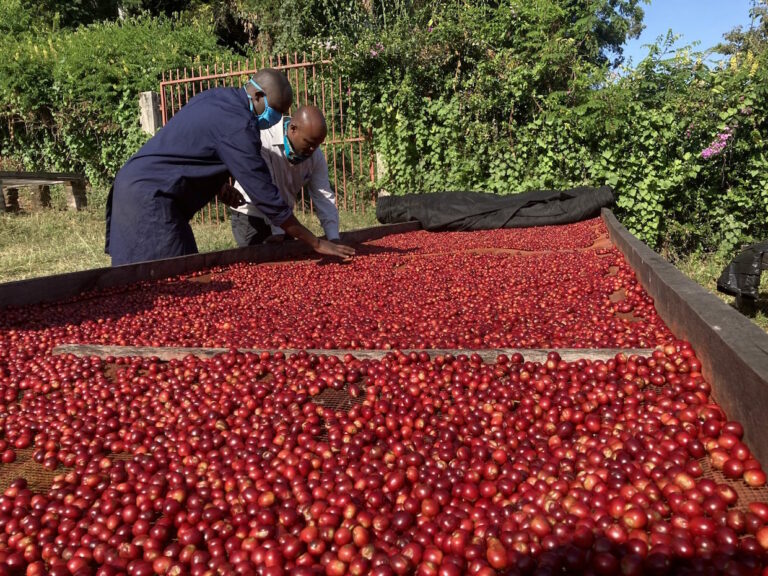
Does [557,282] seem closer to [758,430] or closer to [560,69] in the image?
[758,430]

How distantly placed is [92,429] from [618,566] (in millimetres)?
1996

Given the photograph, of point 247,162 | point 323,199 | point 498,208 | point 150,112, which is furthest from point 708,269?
point 150,112

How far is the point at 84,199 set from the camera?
1255cm

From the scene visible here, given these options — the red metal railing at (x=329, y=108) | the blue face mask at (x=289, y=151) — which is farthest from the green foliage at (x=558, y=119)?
the blue face mask at (x=289, y=151)

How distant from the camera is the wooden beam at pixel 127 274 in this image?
3.93 metres

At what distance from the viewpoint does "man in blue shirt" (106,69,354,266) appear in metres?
4.40

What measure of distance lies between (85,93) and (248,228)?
30.8 feet

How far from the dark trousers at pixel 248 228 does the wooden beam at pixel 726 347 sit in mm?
4516

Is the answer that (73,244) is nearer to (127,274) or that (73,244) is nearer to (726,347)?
(127,274)

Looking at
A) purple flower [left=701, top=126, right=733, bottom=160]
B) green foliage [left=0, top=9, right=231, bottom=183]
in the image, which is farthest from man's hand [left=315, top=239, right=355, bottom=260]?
green foliage [left=0, top=9, right=231, bottom=183]

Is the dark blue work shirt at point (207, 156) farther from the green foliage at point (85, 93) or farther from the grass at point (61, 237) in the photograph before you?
the green foliage at point (85, 93)

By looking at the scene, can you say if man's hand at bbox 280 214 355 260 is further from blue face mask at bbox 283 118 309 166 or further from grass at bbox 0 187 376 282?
grass at bbox 0 187 376 282

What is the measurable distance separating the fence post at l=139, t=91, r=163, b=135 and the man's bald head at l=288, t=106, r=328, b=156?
833 cm

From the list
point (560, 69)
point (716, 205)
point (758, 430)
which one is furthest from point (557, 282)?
point (560, 69)
